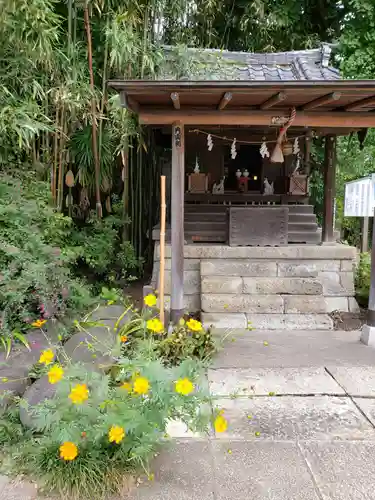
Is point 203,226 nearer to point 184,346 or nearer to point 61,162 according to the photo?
point 61,162

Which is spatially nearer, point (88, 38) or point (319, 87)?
point (319, 87)

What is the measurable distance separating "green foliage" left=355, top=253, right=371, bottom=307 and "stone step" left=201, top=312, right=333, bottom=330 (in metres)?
1.02

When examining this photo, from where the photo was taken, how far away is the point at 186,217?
6.48 meters

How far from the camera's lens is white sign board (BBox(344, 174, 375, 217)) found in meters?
4.55

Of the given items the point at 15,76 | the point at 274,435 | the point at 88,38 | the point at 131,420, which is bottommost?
the point at 274,435

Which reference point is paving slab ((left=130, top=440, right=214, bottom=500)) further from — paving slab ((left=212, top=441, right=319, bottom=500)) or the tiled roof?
the tiled roof

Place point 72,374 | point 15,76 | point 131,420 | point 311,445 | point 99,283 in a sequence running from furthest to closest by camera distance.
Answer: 1. point 99,283
2. point 15,76
3. point 311,445
4. point 72,374
5. point 131,420

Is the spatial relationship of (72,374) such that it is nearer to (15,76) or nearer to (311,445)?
(311,445)

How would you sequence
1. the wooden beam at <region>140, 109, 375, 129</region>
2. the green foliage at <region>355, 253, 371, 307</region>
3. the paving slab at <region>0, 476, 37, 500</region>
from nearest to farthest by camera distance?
1. the paving slab at <region>0, 476, 37, 500</region>
2. the wooden beam at <region>140, 109, 375, 129</region>
3. the green foliage at <region>355, 253, 371, 307</region>

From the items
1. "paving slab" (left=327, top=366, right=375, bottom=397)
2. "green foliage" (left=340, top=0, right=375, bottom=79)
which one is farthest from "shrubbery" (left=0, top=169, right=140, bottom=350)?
"green foliage" (left=340, top=0, right=375, bottom=79)

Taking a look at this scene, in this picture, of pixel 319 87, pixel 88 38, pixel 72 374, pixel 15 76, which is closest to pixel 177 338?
pixel 72 374

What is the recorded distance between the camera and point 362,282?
615 centimetres

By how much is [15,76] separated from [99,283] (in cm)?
311

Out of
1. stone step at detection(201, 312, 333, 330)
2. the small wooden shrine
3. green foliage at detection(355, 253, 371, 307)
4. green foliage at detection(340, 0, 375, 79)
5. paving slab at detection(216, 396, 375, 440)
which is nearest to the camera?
paving slab at detection(216, 396, 375, 440)
